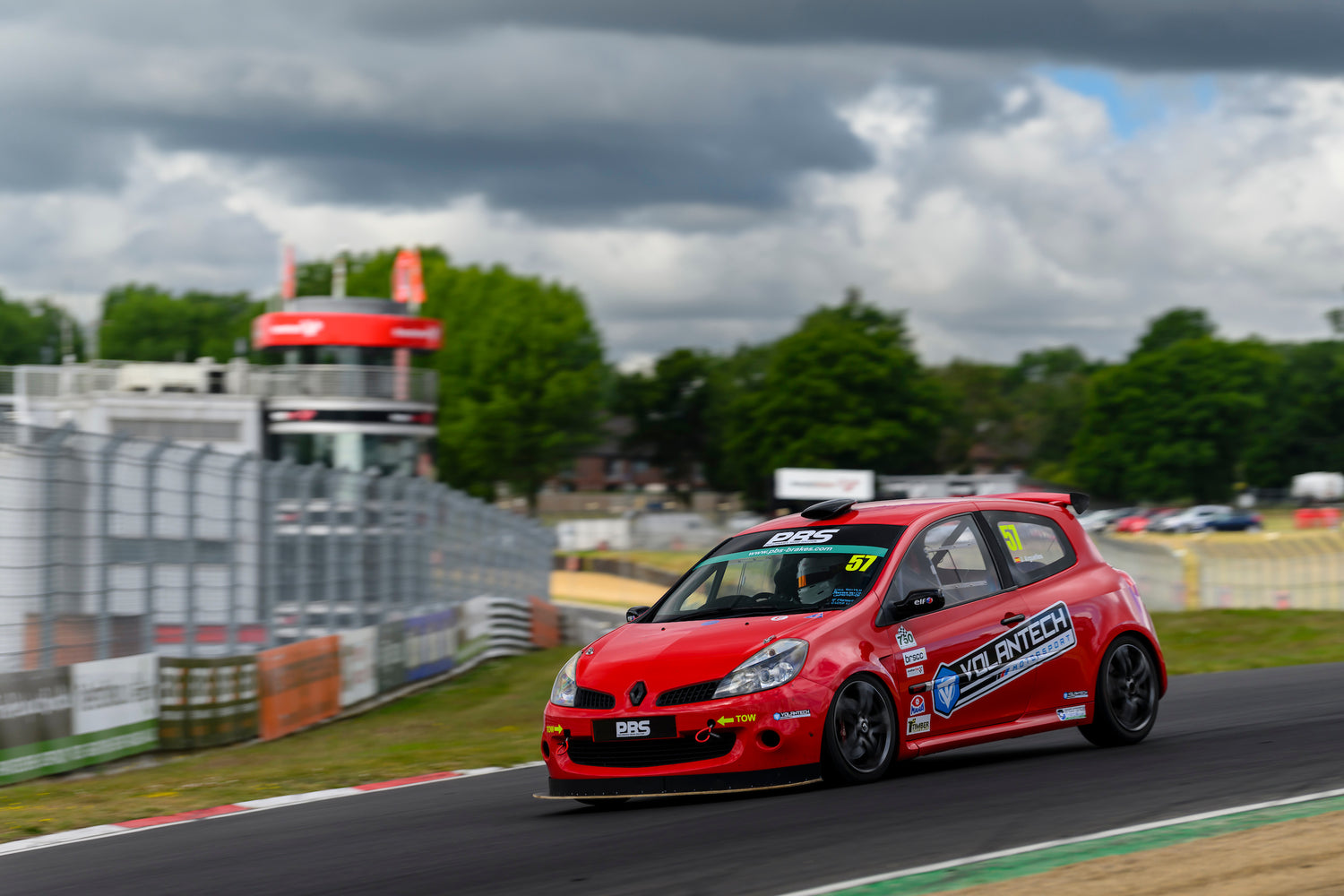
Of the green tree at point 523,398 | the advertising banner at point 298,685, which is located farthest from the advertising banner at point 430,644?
the green tree at point 523,398

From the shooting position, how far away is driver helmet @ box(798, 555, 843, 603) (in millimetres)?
8375

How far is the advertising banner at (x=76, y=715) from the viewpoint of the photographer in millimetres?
11328

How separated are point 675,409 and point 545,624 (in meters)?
104

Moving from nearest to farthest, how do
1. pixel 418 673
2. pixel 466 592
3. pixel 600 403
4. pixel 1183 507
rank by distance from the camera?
pixel 418 673, pixel 466 592, pixel 600 403, pixel 1183 507

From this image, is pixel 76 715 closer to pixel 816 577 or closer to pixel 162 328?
pixel 816 577

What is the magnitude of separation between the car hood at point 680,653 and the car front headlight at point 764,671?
0.14 feet

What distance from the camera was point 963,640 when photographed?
8.59 metres

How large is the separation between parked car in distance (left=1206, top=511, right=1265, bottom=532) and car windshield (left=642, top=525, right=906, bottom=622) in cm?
7467

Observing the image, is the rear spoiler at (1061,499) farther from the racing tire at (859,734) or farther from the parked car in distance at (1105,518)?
the parked car in distance at (1105,518)

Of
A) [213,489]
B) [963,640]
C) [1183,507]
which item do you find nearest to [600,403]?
[1183,507]

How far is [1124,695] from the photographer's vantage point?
9.59 metres

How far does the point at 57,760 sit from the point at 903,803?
276 inches

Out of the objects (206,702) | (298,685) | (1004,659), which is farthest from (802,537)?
(298,685)

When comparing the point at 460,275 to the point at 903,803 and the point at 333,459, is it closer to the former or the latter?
the point at 333,459
